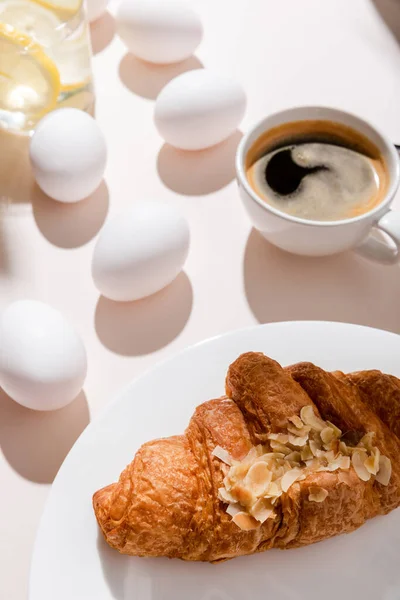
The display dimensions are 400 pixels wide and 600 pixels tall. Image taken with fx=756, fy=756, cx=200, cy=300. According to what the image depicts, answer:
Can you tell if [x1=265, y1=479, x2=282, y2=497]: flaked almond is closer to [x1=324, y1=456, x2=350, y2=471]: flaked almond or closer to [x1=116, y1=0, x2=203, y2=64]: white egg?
[x1=324, y1=456, x2=350, y2=471]: flaked almond

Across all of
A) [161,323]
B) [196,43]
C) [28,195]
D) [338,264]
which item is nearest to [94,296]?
[161,323]

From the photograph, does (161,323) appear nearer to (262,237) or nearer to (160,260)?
(160,260)

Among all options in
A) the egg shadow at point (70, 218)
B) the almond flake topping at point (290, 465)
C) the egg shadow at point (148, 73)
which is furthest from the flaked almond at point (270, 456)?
the egg shadow at point (148, 73)

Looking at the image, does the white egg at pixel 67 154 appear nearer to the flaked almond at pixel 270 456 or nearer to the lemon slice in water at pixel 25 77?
the lemon slice in water at pixel 25 77

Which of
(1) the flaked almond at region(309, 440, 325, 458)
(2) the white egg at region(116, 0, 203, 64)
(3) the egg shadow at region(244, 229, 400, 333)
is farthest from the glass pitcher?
(1) the flaked almond at region(309, 440, 325, 458)

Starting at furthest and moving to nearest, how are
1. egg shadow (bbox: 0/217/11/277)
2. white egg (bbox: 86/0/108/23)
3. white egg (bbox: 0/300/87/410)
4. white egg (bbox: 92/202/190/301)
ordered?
white egg (bbox: 86/0/108/23), egg shadow (bbox: 0/217/11/277), white egg (bbox: 92/202/190/301), white egg (bbox: 0/300/87/410)

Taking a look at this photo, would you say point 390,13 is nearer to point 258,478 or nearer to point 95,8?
point 95,8

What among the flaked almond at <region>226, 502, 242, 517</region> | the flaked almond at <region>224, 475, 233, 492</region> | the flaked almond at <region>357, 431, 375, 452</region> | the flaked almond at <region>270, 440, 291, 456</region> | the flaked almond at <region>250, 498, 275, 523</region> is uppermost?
the flaked almond at <region>357, 431, 375, 452</region>
